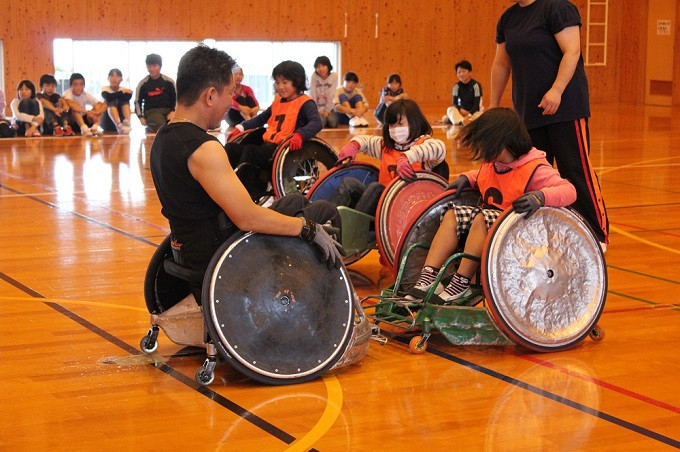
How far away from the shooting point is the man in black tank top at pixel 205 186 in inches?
136

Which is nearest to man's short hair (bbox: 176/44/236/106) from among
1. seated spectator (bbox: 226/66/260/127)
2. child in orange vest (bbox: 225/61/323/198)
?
child in orange vest (bbox: 225/61/323/198)

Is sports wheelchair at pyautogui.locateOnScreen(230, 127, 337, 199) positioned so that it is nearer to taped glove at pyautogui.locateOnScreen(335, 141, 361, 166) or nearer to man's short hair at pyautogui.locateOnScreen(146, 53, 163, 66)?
taped glove at pyautogui.locateOnScreen(335, 141, 361, 166)

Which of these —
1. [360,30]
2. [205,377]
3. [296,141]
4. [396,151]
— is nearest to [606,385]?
[205,377]

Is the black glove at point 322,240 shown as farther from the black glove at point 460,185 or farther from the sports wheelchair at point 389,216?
the sports wheelchair at point 389,216

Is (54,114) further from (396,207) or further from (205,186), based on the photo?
(205,186)

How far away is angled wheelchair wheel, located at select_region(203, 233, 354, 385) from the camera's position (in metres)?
3.39

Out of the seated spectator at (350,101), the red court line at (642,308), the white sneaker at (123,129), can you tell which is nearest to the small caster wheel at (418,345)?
the red court line at (642,308)

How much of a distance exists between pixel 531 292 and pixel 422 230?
2.33 ft

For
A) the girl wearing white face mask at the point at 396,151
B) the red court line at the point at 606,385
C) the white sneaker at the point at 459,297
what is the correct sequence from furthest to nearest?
the girl wearing white face mask at the point at 396,151 < the white sneaker at the point at 459,297 < the red court line at the point at 606,385

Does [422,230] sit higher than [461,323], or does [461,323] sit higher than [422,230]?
[422,230]

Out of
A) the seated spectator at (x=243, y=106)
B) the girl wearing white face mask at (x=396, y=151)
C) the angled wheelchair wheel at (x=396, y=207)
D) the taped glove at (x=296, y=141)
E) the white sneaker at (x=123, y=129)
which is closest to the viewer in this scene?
the angled wheelchair wheel at (x=396, y=207)

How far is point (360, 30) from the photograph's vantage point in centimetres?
1975

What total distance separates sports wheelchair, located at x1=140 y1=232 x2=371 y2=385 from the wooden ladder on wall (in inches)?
759

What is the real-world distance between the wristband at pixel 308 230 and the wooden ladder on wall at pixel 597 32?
1928cm
